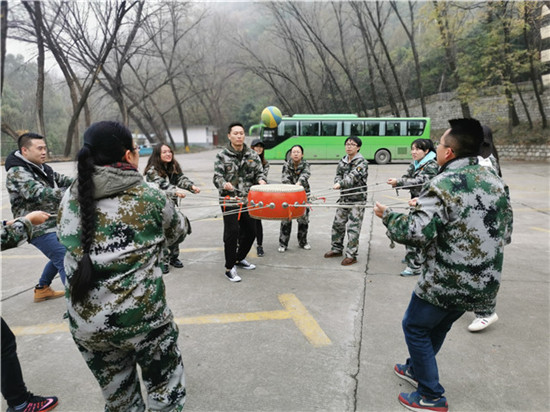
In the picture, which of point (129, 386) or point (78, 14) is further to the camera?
point (78, 14)

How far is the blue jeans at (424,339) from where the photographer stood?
6.87 feet

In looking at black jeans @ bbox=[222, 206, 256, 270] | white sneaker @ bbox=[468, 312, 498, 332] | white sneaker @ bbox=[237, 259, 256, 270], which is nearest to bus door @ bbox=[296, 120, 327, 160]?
white sneaker @ bbox=[237, 259, 256, 270]

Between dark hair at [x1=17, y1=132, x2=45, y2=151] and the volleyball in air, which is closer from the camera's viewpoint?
dark hair at [x1=17, y1=132, x2=45, y2=151]

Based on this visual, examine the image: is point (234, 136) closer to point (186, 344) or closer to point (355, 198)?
point (355, 198)

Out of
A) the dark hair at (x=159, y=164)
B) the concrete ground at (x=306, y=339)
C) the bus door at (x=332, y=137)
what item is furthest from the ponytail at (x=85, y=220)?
the bus door at (x=332, y=137)

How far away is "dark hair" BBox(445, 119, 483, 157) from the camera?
6.48 feet

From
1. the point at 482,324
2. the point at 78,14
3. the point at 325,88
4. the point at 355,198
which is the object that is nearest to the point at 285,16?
the point at 325,88

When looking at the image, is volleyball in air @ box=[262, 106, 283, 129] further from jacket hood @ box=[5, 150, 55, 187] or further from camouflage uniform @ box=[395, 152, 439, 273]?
jacket hood @ box=[5, 150, 55, 187]

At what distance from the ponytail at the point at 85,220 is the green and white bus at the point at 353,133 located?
1973cm

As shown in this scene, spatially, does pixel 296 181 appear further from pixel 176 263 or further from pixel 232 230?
pixel 176 263

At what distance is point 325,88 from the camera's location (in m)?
32.7

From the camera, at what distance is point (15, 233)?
188 cm

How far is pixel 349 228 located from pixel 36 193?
136 inches

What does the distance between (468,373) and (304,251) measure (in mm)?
3022
